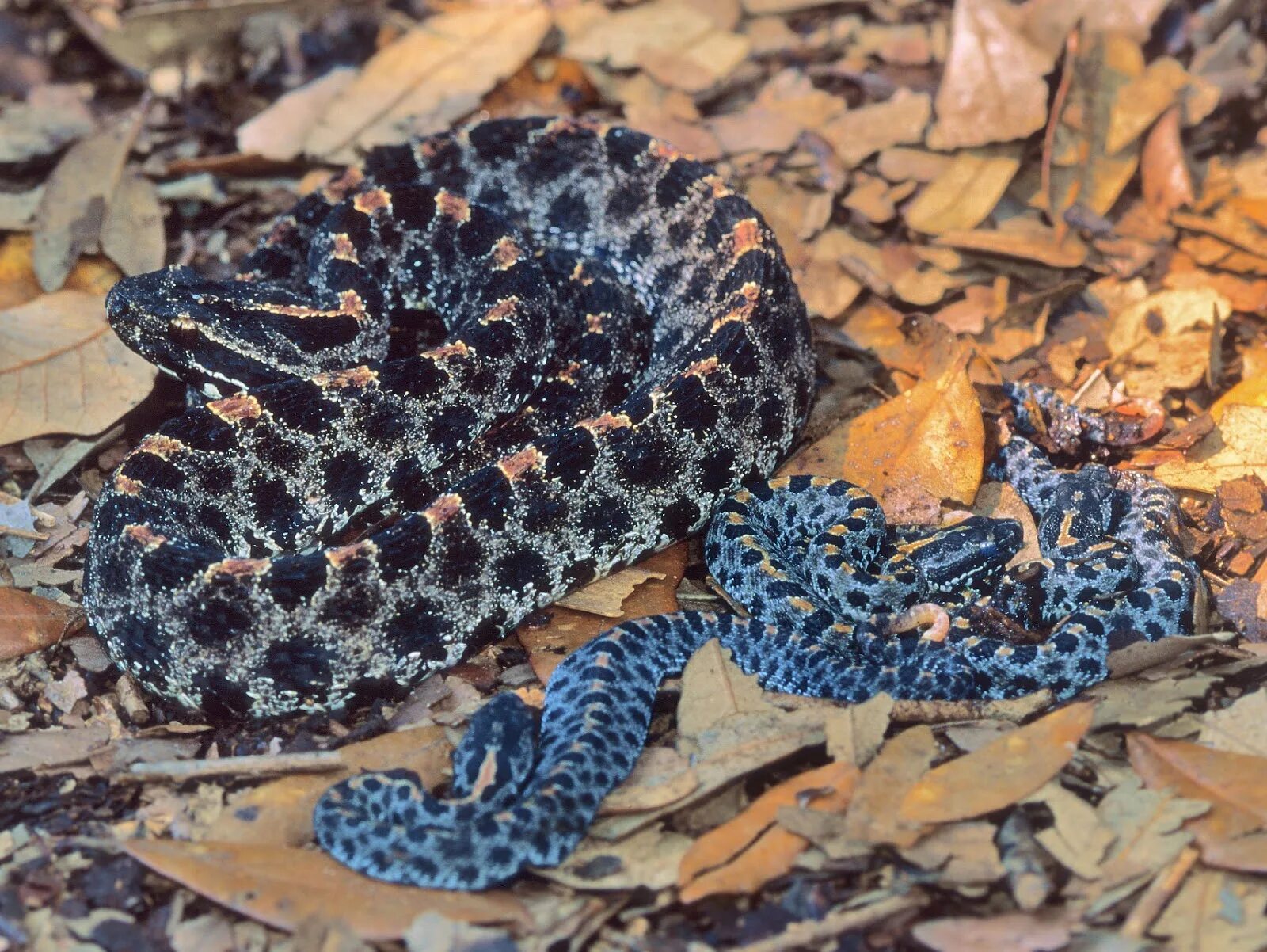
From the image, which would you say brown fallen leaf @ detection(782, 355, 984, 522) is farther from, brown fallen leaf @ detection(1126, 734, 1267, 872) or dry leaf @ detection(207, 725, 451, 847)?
dry leaf @ detection(207, 725, 451, 847)

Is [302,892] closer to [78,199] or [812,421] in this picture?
[812,421]

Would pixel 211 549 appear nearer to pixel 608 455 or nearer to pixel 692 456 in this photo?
pixel 608 455

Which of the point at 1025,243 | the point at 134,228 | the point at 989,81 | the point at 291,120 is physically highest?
the point at 989,81

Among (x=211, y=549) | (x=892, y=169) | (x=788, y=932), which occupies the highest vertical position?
(x=892, y=169)

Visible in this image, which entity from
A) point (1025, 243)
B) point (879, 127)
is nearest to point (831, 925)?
point (1025, 243)

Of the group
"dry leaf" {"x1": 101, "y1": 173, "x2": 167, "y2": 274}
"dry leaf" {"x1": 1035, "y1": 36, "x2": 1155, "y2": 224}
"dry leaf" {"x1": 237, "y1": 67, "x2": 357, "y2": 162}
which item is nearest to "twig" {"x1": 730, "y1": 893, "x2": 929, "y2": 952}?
"dry leaf" {"x1": 1035, "y1": 36, "x2": 1155, "y2": 224}

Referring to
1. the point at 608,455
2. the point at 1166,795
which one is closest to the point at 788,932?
the point at 1166,795
